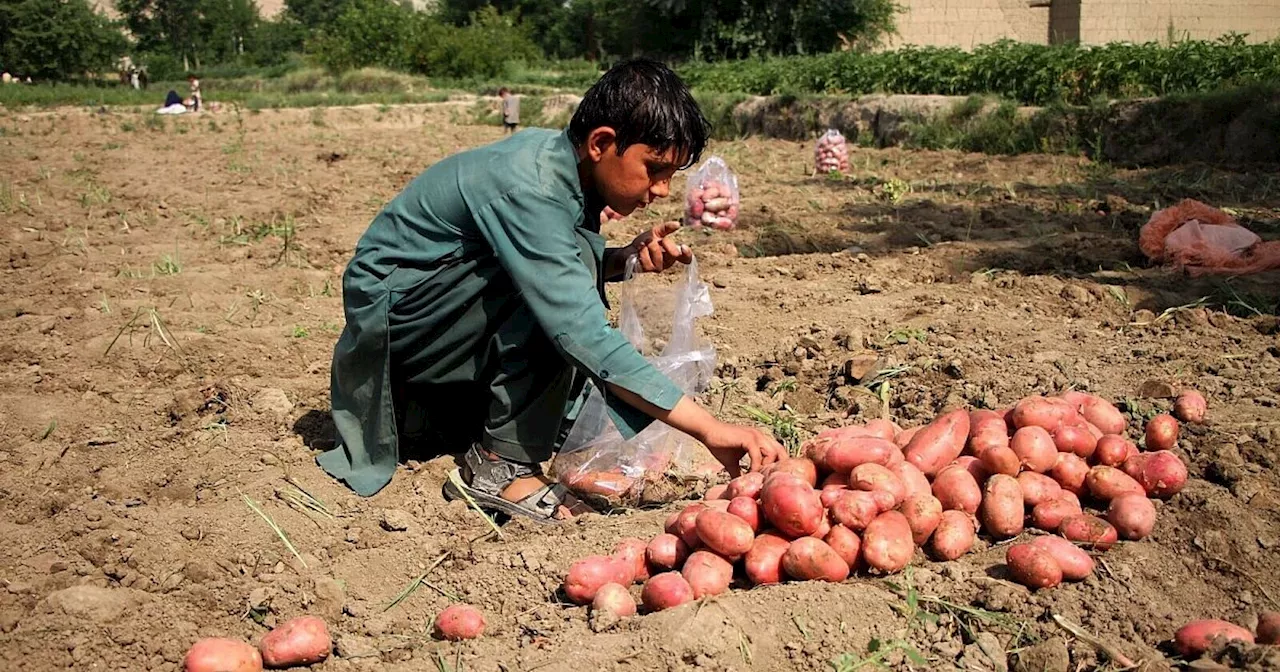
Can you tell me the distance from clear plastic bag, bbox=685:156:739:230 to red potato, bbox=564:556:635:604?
14.4ft

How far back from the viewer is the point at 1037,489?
96.0 inches

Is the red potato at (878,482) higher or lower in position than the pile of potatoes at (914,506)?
higher

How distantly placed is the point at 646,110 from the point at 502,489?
3.66 ft

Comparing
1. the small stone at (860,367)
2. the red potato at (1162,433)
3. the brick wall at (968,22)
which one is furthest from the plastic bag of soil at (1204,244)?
the brick wall at (968,22)

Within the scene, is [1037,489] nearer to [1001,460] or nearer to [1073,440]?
[1001,460]

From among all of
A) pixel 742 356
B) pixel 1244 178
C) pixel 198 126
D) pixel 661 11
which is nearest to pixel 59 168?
pixel 198 126

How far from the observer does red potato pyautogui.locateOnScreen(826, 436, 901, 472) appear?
7.77 feet

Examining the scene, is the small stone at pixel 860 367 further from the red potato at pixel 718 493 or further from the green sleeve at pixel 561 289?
the green sleeve at pixel 561 289

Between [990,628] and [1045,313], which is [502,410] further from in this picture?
[1045,313]

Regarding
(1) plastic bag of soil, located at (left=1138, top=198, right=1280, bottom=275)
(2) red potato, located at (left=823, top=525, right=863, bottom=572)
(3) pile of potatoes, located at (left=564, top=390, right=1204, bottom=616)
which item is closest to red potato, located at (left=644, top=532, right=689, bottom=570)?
(3) pile of potatoes, located at (left=564, top=390, right=1204, bottom=616)

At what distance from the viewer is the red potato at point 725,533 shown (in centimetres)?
222

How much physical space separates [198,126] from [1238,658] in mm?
15925

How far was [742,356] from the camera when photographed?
13.1ft

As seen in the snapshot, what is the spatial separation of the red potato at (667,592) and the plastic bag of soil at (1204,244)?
3.38 meters
